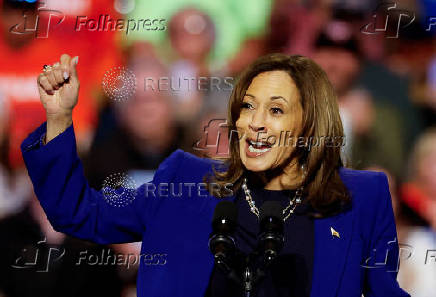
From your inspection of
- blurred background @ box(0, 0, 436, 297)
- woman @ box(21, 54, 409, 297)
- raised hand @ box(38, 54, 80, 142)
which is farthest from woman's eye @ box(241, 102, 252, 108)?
blurred background @ box(0, 0, 436, 297)

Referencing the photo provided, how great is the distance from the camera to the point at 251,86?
2.02 meters

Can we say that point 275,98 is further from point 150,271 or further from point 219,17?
point 219,17

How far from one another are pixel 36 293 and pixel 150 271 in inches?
59.4

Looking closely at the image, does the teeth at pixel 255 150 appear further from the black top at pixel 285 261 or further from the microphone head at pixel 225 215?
the microphone head at pixel 225 215

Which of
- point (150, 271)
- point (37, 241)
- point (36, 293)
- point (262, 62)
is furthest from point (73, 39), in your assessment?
point (150, 271)

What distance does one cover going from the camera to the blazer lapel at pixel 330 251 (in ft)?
6.00

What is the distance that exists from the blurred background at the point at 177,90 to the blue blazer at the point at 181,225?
119cm

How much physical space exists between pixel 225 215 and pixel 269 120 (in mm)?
533

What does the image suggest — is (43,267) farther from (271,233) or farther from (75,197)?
(271,233)

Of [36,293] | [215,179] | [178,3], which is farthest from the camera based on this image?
[178,3]

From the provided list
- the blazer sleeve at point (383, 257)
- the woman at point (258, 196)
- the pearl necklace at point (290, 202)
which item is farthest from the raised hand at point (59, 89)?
the blazer sleeve at point (383, 257)

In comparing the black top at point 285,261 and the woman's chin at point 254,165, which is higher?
the woman's chin at point 254,165

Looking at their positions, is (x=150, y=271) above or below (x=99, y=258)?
above

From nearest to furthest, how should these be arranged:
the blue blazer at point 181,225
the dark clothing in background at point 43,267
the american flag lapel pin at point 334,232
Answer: the blue blazer at point 181,225
the american flag lapel pin at point 334,232
the dark clothing in background at point 43,267
